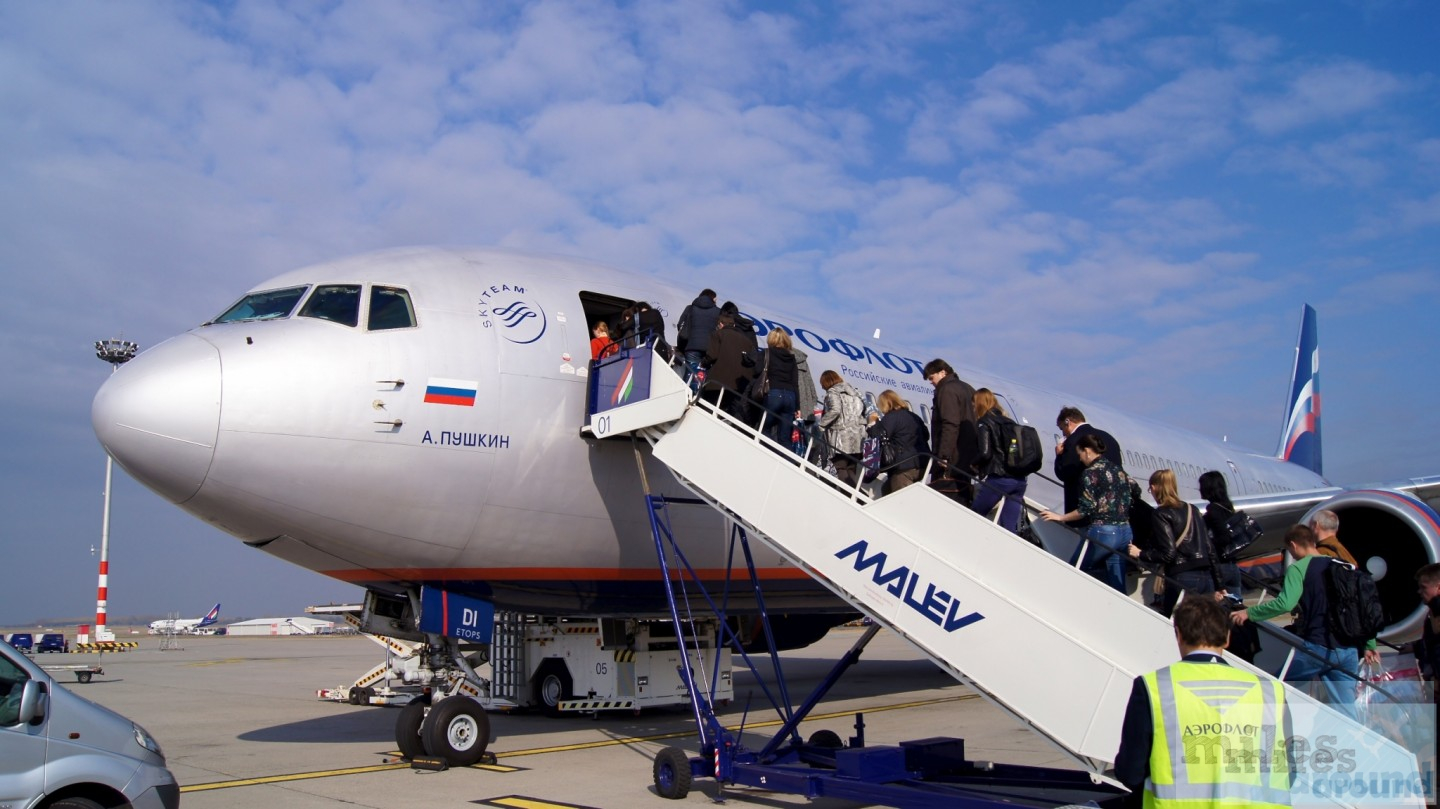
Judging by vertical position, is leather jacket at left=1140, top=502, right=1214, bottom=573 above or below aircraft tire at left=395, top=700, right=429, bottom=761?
above

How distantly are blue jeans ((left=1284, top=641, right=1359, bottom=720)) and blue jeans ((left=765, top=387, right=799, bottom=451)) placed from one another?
4161 millimetres

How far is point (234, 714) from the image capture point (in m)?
14.6

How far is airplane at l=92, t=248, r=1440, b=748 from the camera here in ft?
26.5

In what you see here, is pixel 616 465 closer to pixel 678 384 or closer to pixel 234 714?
pixel 678 384

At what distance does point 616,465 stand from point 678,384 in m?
1.67

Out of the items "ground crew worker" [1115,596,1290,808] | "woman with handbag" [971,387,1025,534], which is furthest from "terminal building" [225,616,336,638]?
"ground crew worker" [1115,596,1290,808]

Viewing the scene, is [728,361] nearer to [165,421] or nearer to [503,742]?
[165,421]

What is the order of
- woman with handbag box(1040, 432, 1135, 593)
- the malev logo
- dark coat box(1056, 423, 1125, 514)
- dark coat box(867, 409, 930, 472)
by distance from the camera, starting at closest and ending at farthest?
the malev logo < woman with handbag box(1040, 432, 1135, 593) < dark coat box(1056, 423, 1125, 514) < dark coat box(867, 409, 930, 472)

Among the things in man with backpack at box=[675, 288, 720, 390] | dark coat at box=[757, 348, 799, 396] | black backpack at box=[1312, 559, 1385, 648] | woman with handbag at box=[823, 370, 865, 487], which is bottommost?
black backpack at box=[1312, 559, 1385, 648]

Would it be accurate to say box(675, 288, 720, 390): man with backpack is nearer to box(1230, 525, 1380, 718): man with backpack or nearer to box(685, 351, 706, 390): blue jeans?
box(685, 351, 706, 390): blue jeans

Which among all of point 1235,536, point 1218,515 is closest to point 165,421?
point 1218,515

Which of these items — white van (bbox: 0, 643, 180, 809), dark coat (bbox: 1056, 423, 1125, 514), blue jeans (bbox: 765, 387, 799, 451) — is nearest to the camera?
white van (bbox: 0, 643, 180, 809)

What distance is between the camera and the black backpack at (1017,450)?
7719mm

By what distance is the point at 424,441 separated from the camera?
28.3 feet
